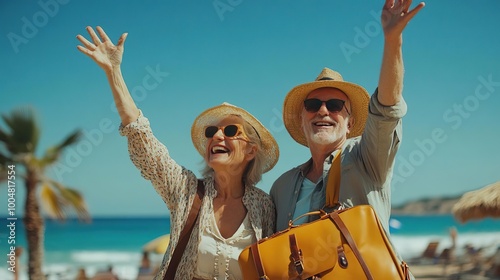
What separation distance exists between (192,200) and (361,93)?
1.38m

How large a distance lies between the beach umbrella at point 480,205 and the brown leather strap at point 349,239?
24.1ft

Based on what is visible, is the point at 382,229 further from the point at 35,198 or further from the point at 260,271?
the point at 35,198

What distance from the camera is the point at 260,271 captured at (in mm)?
2615

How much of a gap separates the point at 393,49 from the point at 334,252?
1.05 m

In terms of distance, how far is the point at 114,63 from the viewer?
3.37 meters

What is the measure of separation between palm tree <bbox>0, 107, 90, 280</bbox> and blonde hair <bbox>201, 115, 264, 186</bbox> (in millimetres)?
5240

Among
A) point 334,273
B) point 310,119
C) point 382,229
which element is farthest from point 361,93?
point 334,273

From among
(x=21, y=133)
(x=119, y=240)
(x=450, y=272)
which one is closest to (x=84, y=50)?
(x=21, y=133)

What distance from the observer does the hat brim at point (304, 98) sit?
11.5ft

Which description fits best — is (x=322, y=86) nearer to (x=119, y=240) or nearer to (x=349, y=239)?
(x=349, y=239)

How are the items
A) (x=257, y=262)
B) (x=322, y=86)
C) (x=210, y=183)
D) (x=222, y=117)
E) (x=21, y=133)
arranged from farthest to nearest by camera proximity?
(x=21, y=133), (x=222, y=117), (x=210, y=183), (x=322, y=86), (x=257, y=262)

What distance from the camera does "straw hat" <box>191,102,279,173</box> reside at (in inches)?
151

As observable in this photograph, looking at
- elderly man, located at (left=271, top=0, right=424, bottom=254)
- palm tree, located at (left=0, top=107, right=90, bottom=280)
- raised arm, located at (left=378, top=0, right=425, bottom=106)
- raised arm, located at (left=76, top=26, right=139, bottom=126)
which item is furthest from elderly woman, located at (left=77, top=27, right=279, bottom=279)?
palm tree, located at (left=0, top=107, right=90, bottom=280)

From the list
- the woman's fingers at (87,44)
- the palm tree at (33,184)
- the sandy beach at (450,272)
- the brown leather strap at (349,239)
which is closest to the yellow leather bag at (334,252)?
the brown leather strap at (349,239)
